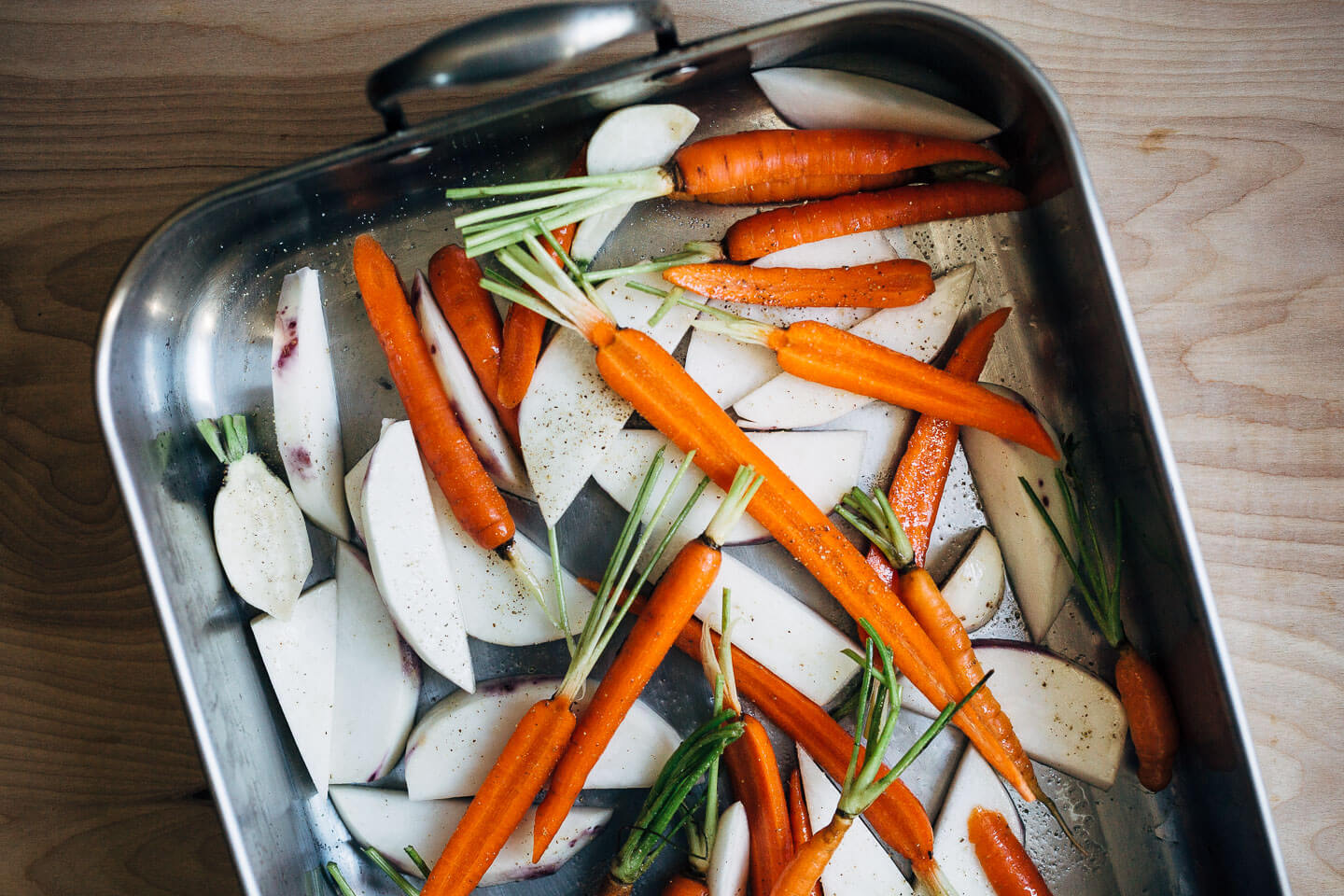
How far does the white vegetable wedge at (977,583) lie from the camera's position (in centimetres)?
95

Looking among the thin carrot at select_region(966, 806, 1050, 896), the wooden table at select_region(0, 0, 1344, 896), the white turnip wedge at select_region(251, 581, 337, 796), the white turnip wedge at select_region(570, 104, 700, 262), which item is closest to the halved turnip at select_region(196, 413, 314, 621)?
the white turnip wedge at select_region(251, 581, 337, 796)

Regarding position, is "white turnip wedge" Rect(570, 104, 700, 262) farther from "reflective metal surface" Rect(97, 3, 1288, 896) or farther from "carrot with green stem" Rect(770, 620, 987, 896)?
"carrot with green stem" Rect(770, 620, 987, 896)

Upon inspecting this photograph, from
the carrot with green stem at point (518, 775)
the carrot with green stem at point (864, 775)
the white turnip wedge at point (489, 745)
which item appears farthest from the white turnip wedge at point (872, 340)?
the white turnip wedge at point (489, 745)

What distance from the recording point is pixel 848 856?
36.5 inches

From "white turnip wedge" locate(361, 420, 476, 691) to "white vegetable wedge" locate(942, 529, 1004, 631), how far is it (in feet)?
1.90

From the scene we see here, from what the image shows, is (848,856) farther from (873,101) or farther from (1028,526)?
(873,101)

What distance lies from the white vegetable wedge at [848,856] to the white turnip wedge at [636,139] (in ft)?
2.26

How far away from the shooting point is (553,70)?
946mm

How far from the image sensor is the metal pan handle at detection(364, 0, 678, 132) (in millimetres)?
703

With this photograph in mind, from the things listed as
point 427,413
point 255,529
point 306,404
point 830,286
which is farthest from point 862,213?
point 255,529

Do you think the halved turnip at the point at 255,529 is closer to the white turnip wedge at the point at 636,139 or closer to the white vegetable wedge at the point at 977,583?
the white turnip wedge at the point at 636,139

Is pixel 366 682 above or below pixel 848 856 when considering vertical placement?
above

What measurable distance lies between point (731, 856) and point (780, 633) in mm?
251

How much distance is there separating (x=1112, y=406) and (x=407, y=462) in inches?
31.7
